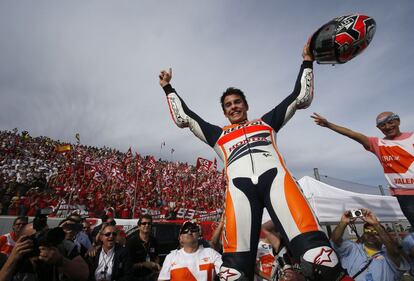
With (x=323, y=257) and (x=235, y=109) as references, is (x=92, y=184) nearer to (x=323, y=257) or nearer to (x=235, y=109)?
(x=235, y=109)

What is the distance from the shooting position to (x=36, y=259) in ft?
8.37

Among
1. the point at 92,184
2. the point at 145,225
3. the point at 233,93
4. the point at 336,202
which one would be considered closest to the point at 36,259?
the point at 233,93

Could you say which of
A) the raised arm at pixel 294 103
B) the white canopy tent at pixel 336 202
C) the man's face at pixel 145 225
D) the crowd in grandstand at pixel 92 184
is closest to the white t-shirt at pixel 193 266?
the man's face at pixel 145 225

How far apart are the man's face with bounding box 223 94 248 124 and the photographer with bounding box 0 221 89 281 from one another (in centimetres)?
223

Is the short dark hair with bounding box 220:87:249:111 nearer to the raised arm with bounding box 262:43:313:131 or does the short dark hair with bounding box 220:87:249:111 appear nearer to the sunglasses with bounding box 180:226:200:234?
the raised arm with bounding box 262:43:313:131

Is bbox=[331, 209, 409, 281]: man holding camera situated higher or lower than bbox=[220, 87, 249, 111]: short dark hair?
lower

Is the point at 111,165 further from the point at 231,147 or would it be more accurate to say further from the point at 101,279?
the point at 231,147

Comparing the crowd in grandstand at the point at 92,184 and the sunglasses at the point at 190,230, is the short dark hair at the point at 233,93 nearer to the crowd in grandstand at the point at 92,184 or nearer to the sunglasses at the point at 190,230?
the sunglasses at the point at 190,230

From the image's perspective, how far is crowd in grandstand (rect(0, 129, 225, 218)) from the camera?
1507cm

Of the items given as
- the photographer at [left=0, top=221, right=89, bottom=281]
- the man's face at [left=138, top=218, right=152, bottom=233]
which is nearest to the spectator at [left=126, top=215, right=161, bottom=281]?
the man's face at [left=138, top=218, right=152, bottom=233]

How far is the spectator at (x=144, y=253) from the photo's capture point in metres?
5.14

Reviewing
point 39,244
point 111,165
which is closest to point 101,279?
point 39,244

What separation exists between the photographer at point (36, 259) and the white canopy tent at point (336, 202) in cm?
651

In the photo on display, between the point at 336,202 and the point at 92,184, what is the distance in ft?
52.5
